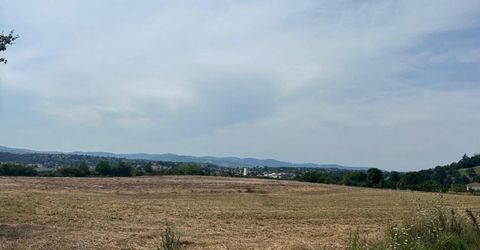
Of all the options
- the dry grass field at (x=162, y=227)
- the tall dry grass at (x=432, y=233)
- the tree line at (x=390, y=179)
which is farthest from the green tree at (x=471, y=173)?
the tall dry grass at (x=432, y=233)

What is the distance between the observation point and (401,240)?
37.0 ft

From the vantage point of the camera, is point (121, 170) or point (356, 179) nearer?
point (121, 170)

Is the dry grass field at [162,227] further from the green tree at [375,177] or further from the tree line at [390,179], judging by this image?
the green tree at [375,177]

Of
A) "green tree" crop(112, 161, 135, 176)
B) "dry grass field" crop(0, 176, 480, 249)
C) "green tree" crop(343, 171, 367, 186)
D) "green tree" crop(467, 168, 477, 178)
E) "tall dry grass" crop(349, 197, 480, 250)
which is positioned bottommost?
"dry grass field" crop(0, 176, 480, 249)

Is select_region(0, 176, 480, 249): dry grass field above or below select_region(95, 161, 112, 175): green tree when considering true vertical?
below

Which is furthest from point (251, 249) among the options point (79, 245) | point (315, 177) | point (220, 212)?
point (315, 177)

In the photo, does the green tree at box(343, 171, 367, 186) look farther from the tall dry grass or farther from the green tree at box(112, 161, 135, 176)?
the tall dry grass

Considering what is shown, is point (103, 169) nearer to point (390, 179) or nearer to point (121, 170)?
point (121, 170)

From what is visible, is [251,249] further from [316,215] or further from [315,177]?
[315,177]

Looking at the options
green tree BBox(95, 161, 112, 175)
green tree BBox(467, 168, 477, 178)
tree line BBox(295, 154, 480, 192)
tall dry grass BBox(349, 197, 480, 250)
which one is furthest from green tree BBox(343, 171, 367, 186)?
tall dry grass BBox(349, 197, 480, 250)

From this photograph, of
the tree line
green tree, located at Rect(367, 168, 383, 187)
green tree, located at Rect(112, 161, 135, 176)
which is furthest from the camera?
green tree, located at Rect(112, 161, 135, 176)

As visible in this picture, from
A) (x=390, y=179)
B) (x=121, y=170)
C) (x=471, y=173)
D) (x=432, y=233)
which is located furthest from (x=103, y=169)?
(x=471, y=173)

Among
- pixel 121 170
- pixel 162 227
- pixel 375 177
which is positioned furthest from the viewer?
pixel 121 170

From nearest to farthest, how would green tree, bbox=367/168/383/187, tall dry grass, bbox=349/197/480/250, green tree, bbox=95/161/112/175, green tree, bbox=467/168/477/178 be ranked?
tall dry grass, bbox=349/197/480/250
green tree, bbox=367/168/383/187
green tree, bbox=95/161/112/175
green tree, bbox=467/168/477/178
